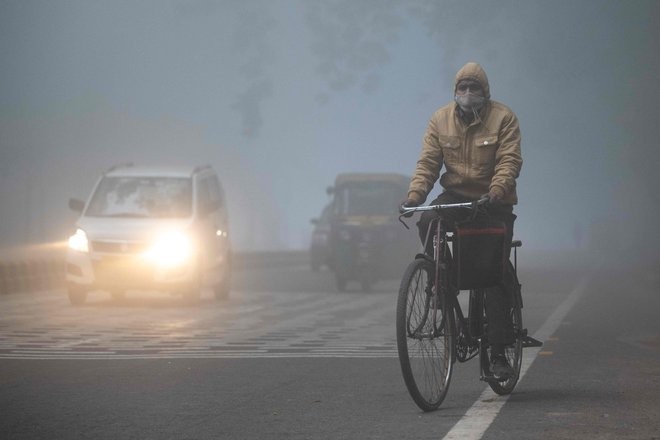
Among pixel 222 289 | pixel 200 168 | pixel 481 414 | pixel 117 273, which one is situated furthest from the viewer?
pixel 200 168

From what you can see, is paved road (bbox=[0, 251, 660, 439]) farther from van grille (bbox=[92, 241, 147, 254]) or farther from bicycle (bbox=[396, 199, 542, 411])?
van grille (bbox=[92, 241, 147, 254])

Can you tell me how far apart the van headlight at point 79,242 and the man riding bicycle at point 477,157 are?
12.3m

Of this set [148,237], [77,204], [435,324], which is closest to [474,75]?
[435,324]

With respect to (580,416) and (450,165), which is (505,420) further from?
(450,165)

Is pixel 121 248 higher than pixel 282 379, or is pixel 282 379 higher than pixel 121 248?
pixel 121 248

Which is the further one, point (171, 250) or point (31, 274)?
point (31, 274)

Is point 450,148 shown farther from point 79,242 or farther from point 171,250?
point 79,242

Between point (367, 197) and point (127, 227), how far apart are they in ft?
33.3

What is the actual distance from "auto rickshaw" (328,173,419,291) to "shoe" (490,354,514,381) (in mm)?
18069

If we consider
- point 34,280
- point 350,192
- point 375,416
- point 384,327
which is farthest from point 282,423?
point 350,192

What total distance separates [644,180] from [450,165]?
166 meters

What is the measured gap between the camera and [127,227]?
65.8ft

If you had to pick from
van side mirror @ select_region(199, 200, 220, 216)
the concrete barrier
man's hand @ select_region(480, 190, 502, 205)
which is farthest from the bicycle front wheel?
the concrete barrier

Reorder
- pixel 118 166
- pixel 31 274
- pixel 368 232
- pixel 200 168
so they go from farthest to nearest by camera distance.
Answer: pixel 368 232, pixel 31 274, pixel 200 168, pixel 118 166
